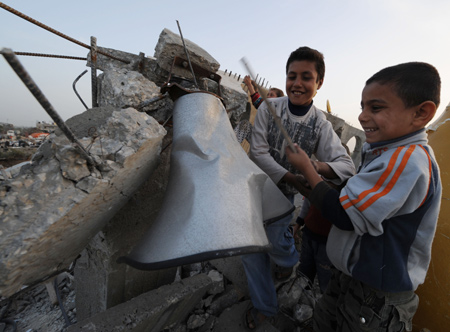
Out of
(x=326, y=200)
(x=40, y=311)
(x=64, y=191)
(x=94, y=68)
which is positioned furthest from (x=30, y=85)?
(x=40, y=311)

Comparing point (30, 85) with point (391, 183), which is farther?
point (391, 183)

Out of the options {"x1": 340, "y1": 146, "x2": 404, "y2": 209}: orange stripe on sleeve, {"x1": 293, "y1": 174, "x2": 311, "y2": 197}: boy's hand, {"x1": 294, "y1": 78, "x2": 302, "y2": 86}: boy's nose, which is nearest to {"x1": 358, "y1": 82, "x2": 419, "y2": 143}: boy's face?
{"x1": 340, "y1": 146, "x2": 404, "y2": 209}: orange stripe on sleeve

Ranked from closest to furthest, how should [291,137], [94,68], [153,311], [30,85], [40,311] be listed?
[30,85]
[94,68]
[153,311]
[291,137]
[40,311]

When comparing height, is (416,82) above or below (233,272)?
above

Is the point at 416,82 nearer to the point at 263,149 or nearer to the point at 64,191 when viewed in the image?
the point at 263,149

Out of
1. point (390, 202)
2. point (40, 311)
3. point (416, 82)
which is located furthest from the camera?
point (40, 311)

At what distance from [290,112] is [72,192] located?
4.99 ft

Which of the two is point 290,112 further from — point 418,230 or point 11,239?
point 11,239

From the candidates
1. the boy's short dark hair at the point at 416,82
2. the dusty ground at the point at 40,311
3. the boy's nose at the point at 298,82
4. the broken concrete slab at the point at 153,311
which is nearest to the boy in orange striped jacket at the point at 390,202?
the boy's short dark hair at the point at 416,82

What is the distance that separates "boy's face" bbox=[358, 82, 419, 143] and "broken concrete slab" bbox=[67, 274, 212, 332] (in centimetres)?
158

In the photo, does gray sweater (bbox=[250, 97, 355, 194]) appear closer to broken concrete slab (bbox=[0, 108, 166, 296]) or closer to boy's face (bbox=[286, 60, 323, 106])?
boy's face (bbox=[286, 60, 323, 106])

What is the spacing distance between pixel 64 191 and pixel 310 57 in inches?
69.1

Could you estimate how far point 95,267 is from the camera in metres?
1.50

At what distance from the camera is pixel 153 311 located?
135cm
